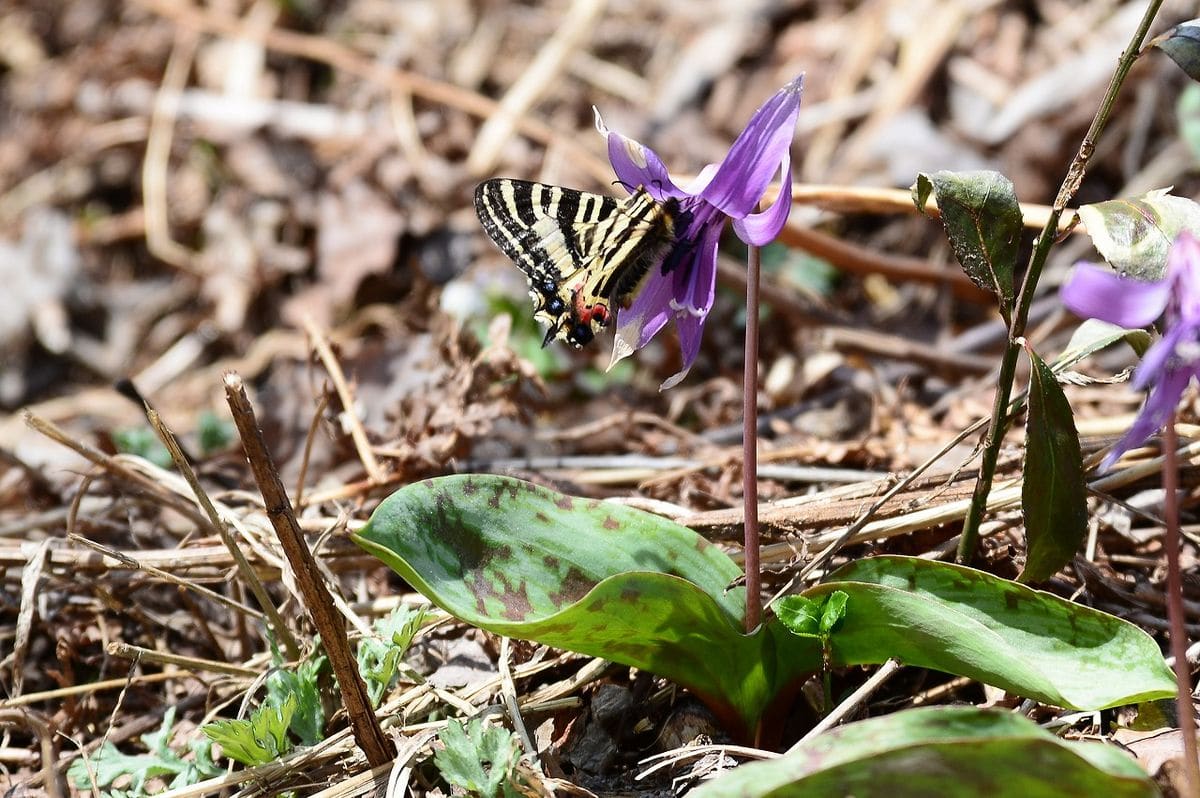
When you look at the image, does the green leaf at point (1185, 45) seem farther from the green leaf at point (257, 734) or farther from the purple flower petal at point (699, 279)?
the green leaf at point (257, 734)

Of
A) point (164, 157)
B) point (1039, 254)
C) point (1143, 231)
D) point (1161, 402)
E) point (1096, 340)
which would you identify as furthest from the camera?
point (164, 157)

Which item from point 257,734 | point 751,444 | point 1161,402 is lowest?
point 257,734

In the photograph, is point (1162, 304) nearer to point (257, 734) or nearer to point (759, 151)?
point (759, 151)

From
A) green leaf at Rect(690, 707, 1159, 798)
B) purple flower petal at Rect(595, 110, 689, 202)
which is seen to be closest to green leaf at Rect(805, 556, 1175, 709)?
green leaf at Rect(690, 707, 1159, 798)

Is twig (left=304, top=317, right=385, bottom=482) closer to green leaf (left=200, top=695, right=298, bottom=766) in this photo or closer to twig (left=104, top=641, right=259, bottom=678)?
twig (left=104, top=641, right=259, bottom=678)

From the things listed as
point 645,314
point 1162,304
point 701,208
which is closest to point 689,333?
point 645,314
